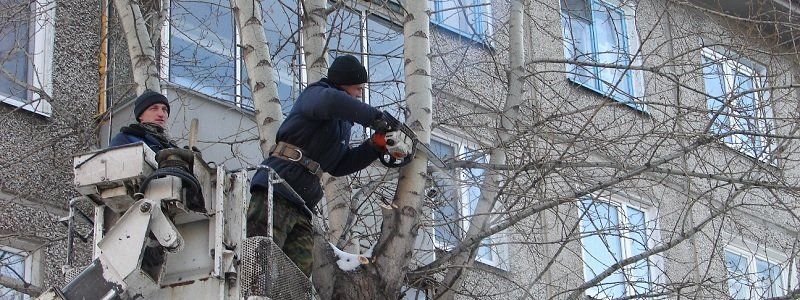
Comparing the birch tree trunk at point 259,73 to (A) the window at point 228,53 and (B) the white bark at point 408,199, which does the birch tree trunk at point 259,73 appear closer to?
(B) the white bark at point 408,199

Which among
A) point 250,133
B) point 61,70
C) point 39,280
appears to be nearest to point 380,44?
point 250,133

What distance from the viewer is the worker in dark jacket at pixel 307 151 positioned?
7676 mm

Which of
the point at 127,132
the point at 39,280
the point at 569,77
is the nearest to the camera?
the point at 127,132

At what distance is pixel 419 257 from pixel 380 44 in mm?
2449

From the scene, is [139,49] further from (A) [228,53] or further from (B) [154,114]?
(A) [228,53]

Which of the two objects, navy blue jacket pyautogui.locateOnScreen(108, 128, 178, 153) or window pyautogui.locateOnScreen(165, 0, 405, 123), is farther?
window pyautogui.locateOnScreen(165, 0, 405, 123)

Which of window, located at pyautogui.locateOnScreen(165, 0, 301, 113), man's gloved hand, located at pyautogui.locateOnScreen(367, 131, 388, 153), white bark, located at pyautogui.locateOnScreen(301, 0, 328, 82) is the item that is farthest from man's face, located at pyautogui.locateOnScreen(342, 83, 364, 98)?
window, located at pyautogui.locateOnScreen(165, 0, 301, 113)

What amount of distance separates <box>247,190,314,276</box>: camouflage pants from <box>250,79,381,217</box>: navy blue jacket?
6 centimetres

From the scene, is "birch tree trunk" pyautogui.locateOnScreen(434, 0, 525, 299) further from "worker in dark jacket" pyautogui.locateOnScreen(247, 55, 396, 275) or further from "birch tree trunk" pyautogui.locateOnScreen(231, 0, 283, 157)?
"birch tree trunk" pyautogui.locateOnScreen(231, 0, 283, 157)

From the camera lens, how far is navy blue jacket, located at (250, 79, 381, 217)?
7.72 meters

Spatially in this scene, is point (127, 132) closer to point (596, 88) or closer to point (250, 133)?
point (250, 133)

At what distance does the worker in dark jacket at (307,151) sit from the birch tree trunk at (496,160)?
1.13 metres

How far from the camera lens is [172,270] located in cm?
637

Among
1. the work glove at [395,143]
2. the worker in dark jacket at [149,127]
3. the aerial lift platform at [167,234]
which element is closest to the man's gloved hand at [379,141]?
the work glove at [395,143]
